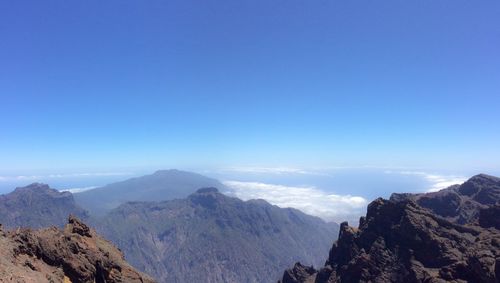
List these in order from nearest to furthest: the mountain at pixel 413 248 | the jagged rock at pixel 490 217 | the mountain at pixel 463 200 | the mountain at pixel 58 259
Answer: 1. the mountain at pixel 58 259
2. the mountain at pixel 413 248
3. the jagged rock at pixel 490 217
4. the mountain at pixel 463 200

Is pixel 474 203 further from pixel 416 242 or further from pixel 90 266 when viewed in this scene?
pixel 90 266

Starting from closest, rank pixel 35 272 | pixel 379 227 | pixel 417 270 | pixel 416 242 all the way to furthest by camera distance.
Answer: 1. pixel 35 272
2. pixel 417 270
3. pixel 416 242
4. pixel 379 227

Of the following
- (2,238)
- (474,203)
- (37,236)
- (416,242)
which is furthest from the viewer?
(474,203)

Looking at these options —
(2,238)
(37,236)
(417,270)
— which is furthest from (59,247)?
(417,270)

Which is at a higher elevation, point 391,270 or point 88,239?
point 88,239

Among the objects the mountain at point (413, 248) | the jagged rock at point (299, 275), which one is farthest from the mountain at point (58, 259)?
the jagged rock at point (299, 275)

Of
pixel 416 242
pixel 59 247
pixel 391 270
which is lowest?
pixel 391 270

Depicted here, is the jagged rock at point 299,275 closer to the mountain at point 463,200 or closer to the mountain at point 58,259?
the mountain at point 463,200

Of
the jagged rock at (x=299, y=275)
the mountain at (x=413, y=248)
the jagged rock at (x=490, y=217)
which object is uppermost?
the jagged rock at (x=490, y=217)
